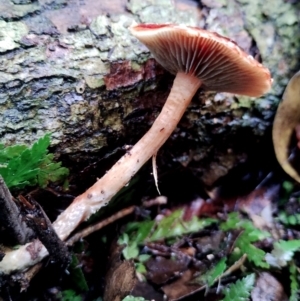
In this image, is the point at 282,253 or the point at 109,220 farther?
the point at 109,220

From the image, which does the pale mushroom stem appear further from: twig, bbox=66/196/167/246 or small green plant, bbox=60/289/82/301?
small green plant, bbox=60/289/82/301

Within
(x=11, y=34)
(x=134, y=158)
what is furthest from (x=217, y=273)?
(x=11, y=34)

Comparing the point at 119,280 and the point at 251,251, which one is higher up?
the point at 251,251

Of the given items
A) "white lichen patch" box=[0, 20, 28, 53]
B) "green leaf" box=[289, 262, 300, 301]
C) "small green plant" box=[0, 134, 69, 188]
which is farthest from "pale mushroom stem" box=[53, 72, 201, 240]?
"green leaf" box=[289, 262, 300, 301]

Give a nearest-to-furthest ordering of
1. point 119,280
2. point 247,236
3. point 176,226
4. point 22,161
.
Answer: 1. point 22,161
2. point 119,280
3. point 247,236
4. point 176,226

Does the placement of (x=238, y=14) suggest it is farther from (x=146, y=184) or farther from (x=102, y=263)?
(x=102, y=263)

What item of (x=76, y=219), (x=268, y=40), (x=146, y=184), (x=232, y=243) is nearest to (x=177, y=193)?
(x=146, y=184)

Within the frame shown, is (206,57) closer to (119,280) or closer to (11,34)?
(11,34)
